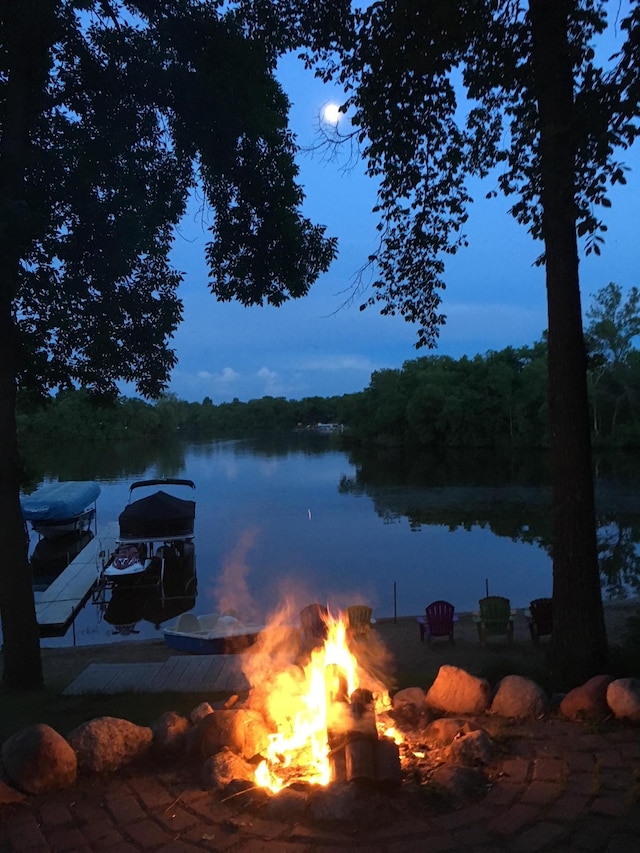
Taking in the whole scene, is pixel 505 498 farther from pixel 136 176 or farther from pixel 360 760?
pixel 360 760

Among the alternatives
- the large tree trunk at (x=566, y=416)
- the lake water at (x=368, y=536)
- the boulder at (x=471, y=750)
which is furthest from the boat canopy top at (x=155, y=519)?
the boulder at (x=471, y=750)

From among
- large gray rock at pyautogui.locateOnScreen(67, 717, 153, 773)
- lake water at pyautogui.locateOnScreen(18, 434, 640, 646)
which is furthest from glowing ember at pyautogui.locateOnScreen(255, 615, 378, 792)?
lake water at pyautogui.locateOnScreen(18, 434, 640, 646)

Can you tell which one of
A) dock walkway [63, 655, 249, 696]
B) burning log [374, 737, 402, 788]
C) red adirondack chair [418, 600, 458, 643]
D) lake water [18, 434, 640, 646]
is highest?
burning log [374, 737, 402, 788]

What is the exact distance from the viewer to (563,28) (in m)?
6.48

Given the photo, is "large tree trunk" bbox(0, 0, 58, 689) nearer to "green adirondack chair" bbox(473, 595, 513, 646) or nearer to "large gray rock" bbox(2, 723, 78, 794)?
"large gray rock" bbox(2, 723, 78, 794)

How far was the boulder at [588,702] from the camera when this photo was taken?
4.86 meters

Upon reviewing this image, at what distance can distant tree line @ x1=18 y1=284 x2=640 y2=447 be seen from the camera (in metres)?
57.9

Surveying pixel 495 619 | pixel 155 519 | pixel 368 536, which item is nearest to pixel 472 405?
pixel 368 536

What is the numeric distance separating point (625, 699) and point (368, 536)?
25.1 m

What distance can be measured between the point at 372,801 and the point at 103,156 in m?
6.84

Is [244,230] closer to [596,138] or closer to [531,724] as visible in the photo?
[596,138]

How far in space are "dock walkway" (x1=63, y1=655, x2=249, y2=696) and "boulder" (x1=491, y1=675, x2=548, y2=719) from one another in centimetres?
343

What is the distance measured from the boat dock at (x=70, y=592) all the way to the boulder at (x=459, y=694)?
14.1 metres

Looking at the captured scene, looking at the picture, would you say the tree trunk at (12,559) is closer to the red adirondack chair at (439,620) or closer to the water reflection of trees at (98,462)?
the red adirondack chair at (439,620)
